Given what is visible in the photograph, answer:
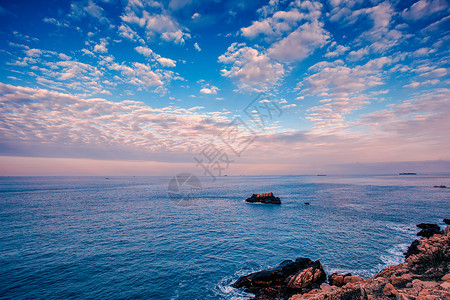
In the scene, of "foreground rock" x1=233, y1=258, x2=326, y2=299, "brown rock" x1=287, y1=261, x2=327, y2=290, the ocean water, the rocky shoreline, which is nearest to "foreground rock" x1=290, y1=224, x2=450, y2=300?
the rocky shoreline

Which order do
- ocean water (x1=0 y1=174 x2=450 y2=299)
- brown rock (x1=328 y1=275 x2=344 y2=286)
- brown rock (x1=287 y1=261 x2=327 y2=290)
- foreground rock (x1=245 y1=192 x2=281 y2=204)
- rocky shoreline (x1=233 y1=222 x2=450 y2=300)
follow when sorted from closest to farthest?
rocky shoreline (x1=233 y1=222 x2=450 y2=300) < brown rock (x1=328 y1=275 x2=344 y2=286) < brown rock (x1=287 y1=261 x2=327 y2=290) < ocean water (x1=0 y1=174 x2=450 y2=299) < foreground rock (x1=245 y1=192 x2=281 y2=204)

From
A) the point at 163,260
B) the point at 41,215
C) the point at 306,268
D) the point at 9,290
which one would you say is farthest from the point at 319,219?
the point at 41,215

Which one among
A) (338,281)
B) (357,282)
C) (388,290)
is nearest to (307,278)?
(338,281)

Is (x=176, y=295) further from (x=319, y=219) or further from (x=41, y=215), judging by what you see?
(x=41, y=215)

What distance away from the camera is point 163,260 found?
2748 cm

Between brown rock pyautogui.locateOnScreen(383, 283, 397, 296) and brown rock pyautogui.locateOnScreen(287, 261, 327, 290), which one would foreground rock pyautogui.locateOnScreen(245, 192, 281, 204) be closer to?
brown rock pyautogui.locateOnScreen(287, 261, 327, 290)

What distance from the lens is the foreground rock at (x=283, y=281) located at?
2023 cm

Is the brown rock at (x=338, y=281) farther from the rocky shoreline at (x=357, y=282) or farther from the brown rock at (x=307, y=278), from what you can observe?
the brown rock at (x=307, y=278)

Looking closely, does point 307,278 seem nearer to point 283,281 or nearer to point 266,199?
point 283,281

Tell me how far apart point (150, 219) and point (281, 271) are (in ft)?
127

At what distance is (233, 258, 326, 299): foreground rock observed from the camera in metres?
20.2

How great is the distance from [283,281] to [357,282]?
25.3 feet

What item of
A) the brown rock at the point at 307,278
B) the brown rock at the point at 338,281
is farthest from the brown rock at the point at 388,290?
the brown rock at the point at 307,278

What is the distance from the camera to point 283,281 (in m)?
21.6
